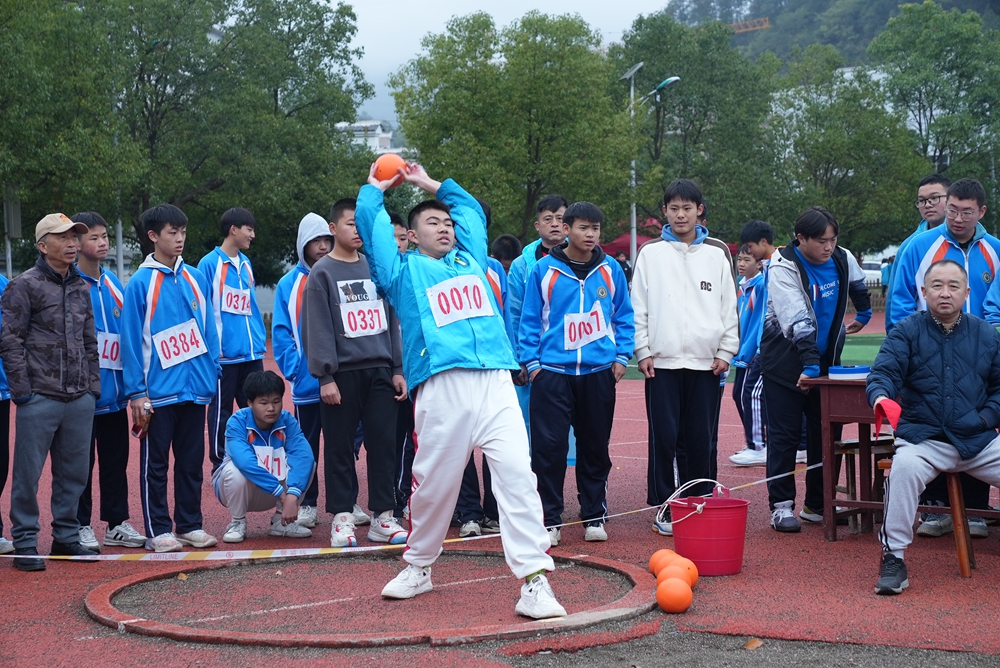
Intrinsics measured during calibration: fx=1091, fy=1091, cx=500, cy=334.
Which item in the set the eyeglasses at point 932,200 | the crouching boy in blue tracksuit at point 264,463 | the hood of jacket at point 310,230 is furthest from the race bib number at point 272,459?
the eyeglasses at point 932,200

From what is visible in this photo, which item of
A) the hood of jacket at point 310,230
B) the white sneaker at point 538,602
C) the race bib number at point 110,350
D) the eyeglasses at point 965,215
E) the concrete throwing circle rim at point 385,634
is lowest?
the concrete throwing circle rim at point 385,634

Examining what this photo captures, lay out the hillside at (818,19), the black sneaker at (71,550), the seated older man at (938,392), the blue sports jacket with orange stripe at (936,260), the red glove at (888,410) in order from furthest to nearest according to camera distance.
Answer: the hillside at (818,19) < the blue sports jacket with orange stripe at (936,260) < the black sneaker at (71,550) < the seated older man at (938,392) < the red glove at (888,410)

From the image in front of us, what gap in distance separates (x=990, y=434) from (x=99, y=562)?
17.6 feet

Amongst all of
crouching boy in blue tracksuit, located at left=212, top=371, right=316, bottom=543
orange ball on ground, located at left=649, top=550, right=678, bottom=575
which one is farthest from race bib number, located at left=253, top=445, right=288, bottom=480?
orange ball on ground, located at left=649, top=550, right=678, bottom=575

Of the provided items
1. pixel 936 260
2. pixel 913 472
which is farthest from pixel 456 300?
pixel 936 260

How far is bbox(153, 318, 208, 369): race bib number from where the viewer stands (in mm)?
7188

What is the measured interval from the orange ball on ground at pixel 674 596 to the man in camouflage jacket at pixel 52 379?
3784mm

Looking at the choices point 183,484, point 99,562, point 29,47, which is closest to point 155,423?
point 183,484

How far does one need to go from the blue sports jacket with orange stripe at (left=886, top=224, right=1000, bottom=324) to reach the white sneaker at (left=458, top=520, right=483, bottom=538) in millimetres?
3119

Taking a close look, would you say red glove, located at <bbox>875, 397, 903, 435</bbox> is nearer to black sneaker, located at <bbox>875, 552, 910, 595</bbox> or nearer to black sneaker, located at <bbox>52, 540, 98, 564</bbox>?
black sneaker, located at <bbox>875, 552, 910, 595</bbox>

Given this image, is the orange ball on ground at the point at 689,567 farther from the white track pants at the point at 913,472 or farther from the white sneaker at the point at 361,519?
the white sneaker at the point at 361,519

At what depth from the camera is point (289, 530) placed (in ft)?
25.1

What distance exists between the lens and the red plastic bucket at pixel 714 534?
6.09 metres

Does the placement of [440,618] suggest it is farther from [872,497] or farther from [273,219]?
[273,219]
